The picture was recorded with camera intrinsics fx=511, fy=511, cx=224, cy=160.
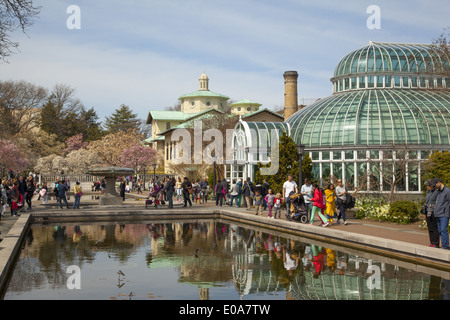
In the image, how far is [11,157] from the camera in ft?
214

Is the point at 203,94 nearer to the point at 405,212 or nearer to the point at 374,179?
the point at 374,179

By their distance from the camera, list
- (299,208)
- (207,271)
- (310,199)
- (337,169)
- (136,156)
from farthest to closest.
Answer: (136,156) → (337,169) → (299,208) → (310,199) → (207,271)

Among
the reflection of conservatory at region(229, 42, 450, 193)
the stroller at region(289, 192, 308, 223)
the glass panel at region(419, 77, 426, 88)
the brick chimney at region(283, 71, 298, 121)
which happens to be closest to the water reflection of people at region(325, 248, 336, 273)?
the stroller at region(289, 192, 308, 223)

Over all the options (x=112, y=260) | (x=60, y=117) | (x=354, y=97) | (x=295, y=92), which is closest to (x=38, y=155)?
(x=60, y=117)

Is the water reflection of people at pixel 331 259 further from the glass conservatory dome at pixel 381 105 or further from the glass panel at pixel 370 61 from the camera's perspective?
the glass panel at pixel 370 61

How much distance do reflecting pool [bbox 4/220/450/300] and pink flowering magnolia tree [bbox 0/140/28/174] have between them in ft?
162

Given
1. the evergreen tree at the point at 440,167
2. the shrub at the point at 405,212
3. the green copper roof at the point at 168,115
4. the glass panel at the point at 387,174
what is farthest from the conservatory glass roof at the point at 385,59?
the green copper roof at the point at 168,115

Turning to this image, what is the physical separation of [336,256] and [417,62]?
29.7m

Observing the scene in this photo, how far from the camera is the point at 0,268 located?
9.93 m

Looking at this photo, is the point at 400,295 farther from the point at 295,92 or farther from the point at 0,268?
the point at 295,92

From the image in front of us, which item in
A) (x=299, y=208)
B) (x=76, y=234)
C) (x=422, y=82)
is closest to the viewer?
(x=76, y=234)

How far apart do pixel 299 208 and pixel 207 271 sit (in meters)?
9.10

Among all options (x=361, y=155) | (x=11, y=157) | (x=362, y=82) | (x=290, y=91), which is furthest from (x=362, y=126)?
(x=11, y=157)

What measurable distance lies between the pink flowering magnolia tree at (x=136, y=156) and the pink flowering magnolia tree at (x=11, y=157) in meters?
13.5
